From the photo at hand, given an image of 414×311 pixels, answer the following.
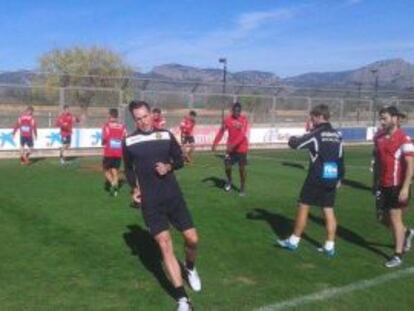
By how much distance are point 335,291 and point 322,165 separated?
2018 mm

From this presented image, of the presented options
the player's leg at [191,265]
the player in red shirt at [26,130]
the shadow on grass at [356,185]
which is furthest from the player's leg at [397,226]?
the player in red shirt at [26,130]

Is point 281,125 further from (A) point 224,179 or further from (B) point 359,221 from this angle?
(B) point 359,221

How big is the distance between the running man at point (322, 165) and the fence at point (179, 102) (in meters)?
18.3

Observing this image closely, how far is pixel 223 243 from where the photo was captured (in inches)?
386

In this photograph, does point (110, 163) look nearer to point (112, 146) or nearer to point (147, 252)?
point (112, 146)

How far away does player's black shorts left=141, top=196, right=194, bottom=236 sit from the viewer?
22.5 feet

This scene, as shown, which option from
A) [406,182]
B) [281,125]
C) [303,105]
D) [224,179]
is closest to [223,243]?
[406,182]

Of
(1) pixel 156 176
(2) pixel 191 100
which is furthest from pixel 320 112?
(2) pixel 191 100

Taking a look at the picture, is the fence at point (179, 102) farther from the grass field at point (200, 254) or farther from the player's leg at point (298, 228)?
the player's leg at point (298, 228)

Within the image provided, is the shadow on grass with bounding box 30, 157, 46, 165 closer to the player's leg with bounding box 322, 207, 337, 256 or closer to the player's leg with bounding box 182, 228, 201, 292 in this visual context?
the player's leg with bounding box 322, 207, 337, 256

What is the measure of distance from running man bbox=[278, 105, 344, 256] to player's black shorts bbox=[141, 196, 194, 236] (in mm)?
2412

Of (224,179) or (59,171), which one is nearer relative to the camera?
(224,179)

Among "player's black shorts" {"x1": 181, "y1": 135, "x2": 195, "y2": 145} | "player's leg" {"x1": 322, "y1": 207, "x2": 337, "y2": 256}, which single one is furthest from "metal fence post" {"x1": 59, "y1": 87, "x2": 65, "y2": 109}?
"player's leg" {"x1": 322, "y1": 207, "x2": 337, "y2": 256}

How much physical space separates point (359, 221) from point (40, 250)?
558 cm
